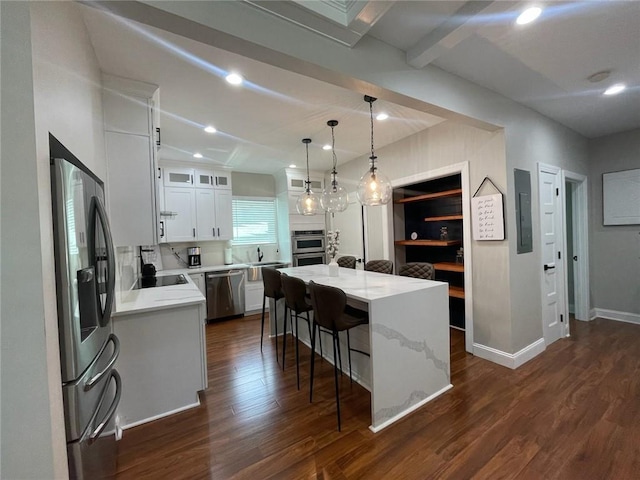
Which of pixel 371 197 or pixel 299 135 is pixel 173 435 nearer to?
pixel 371 197

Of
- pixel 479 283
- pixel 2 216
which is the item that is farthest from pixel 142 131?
pixel 479 283

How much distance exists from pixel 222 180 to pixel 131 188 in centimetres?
288

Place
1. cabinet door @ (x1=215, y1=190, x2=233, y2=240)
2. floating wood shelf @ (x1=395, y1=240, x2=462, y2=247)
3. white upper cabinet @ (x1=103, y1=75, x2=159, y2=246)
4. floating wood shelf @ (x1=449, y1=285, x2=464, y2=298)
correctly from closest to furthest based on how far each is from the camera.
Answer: white upper cabinet @ (x1=103, y1=75, x2=159, y2=246) → floating wood shelf @ (x1=449, y1=285, x2=464, y2=298) → floating wood shelf @ (x1=395, y1=240, x2=462, y2=247) → cabinet door @ (x1=215, y1=190, x2=233, y2=240)

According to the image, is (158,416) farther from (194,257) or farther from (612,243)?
(612,243)

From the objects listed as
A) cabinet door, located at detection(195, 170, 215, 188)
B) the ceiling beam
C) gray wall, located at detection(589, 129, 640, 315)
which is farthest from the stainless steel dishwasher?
gray wall, located at detection(589, 129, 640, 315)

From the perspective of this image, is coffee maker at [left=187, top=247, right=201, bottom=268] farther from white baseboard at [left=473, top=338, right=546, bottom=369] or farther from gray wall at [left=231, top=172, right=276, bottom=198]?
white baseboard at [left=473, top=338, right=546, bottom=369]

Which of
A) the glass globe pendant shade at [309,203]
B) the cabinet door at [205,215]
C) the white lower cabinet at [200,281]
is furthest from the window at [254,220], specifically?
the glass globe pendant shade at [309,203]

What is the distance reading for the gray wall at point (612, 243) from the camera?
3691 mm

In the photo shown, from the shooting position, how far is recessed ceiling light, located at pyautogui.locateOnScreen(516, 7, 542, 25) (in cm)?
158

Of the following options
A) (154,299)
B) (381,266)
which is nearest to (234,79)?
(154,299)

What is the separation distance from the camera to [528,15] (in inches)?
63.9

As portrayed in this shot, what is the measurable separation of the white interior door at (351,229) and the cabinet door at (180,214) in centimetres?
260

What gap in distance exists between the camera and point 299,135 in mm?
3525

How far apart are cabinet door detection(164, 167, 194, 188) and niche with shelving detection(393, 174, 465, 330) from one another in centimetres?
349
